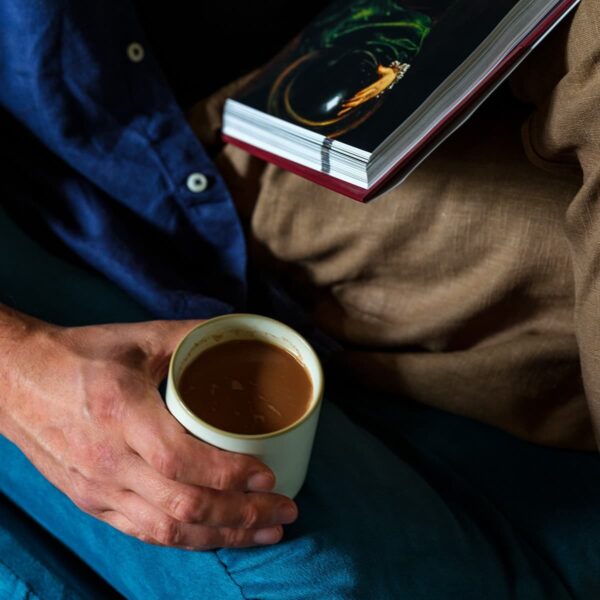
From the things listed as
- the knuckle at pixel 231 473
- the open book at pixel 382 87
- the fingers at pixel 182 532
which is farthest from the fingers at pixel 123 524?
the open book at pixel 382 87

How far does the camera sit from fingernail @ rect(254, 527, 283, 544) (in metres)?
0.62

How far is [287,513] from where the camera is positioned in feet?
2.01

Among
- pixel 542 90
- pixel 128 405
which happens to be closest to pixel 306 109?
pixel 542 90

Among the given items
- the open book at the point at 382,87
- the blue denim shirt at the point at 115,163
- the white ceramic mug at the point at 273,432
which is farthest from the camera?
the blue denim shirt at the point at 115,163

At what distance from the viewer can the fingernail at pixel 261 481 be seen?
22.4 inches

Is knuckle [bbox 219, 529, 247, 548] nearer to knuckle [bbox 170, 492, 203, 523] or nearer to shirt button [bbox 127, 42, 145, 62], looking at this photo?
knuckle [bbox 170, 492, 203, 523]

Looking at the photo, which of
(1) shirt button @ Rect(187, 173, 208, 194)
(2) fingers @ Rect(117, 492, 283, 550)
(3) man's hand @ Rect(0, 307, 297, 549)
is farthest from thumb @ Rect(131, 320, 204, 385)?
(1) shirt button @ Rect(187, 173, 208, 194)

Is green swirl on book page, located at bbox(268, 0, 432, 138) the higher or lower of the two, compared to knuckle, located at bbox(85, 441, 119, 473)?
higher

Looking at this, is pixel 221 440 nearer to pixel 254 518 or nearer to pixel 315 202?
pixel 254 518

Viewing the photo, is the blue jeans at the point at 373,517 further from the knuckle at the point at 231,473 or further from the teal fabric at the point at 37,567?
the knuckle at the point at 231,473

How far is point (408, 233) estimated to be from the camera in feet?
2.55

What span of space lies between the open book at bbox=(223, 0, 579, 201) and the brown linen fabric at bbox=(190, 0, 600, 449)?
0.05 m

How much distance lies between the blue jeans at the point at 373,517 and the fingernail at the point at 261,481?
0.27ft

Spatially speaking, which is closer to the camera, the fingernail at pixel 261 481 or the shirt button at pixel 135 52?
the fingernail at pixel 261 481
